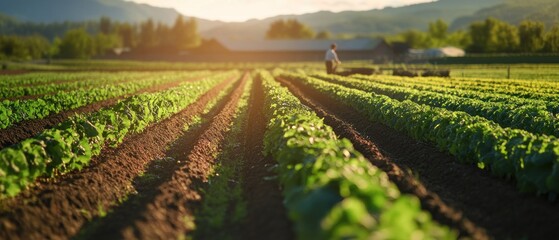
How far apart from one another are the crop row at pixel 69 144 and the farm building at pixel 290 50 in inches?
3664

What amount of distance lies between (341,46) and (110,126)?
98.8 metres

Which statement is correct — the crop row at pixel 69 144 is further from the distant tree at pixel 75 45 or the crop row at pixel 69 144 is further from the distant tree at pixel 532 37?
the distant tree at pixel 75 45

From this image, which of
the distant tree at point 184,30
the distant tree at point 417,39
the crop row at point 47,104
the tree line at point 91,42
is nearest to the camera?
the crop row at point 47,104

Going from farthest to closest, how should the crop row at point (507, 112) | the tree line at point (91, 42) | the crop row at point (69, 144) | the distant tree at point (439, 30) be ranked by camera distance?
the distant tree at point (439, 30) → the tree line at point (91, 42) → the crop row at point (507, 112) → the crop row at point (69, 144)

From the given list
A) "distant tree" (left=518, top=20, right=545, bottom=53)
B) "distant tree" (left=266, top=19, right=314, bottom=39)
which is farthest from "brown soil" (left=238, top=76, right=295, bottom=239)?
"distant tree" (left=266, top=19, right=314, bottom=39)

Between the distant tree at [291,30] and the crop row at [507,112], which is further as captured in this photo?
the distant tree at [291,30]

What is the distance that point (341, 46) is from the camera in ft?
360

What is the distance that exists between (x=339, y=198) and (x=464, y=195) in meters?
4.23

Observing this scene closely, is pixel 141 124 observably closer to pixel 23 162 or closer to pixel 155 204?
pixel 23 162

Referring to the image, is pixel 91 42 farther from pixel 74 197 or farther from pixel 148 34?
pixel 74 197

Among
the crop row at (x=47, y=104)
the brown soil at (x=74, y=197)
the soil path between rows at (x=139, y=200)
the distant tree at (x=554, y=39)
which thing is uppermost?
the distant tree at (x=554, y=39)

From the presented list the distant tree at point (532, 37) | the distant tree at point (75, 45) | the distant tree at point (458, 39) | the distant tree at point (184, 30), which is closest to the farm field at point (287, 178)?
the distant tree at point (532, 37)

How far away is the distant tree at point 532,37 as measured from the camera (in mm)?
68950

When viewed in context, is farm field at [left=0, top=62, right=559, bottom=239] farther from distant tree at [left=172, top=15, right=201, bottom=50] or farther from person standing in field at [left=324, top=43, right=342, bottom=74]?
distant tree at [left=172, top=15, right=201, bottom=50]
